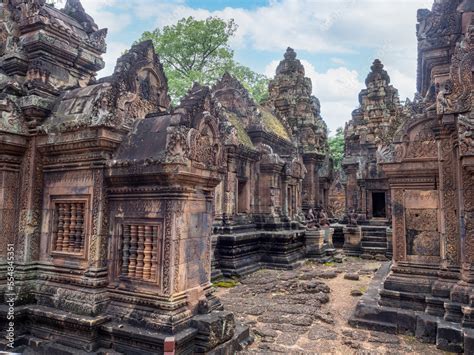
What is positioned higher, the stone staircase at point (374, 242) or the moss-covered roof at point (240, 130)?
the moss-covered roof at point (240, 130)

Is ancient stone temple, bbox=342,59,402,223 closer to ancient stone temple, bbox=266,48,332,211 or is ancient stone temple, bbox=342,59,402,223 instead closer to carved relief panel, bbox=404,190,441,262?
ancient stone temple, bbox=266,48,332,211

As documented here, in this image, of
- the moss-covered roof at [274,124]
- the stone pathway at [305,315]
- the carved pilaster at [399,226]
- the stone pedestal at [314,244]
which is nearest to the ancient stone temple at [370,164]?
the stone pedestal at [314,244]

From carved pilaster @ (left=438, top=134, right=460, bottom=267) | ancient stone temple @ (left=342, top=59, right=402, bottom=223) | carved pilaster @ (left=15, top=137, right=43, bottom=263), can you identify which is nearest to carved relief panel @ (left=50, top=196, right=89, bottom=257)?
carved pilaster @ (left=15, top=137, right=43, bottom=263)

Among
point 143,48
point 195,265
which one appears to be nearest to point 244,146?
point 143,48

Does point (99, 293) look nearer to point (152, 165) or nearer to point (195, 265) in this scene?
point (195, 265)

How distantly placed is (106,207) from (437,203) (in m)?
5.74

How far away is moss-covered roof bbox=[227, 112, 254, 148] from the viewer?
527 inches

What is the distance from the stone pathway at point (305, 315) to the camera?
17.8 ft

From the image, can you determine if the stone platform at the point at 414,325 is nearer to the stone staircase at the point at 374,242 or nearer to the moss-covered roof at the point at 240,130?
the moss-covered roof at the point at 240,130

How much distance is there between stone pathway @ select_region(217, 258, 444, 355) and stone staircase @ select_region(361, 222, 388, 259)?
15.6 feet

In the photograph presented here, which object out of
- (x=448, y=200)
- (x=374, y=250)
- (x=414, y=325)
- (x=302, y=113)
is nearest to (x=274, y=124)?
(x=302, y=113)

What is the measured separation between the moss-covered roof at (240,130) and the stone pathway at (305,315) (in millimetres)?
4924

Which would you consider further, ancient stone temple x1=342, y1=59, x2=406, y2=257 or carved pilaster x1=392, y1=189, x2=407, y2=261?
ancient stone temple x1=342, y1=59, x2=406, y2=257

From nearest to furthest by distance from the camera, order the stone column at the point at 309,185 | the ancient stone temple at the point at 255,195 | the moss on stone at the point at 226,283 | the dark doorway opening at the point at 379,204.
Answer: the moss on stone at the point at 226,283 < the ancient stone temple at the point at 255,195 < the dark doorway opening at the point at 379,204 < the stone column at the point at 309,185
